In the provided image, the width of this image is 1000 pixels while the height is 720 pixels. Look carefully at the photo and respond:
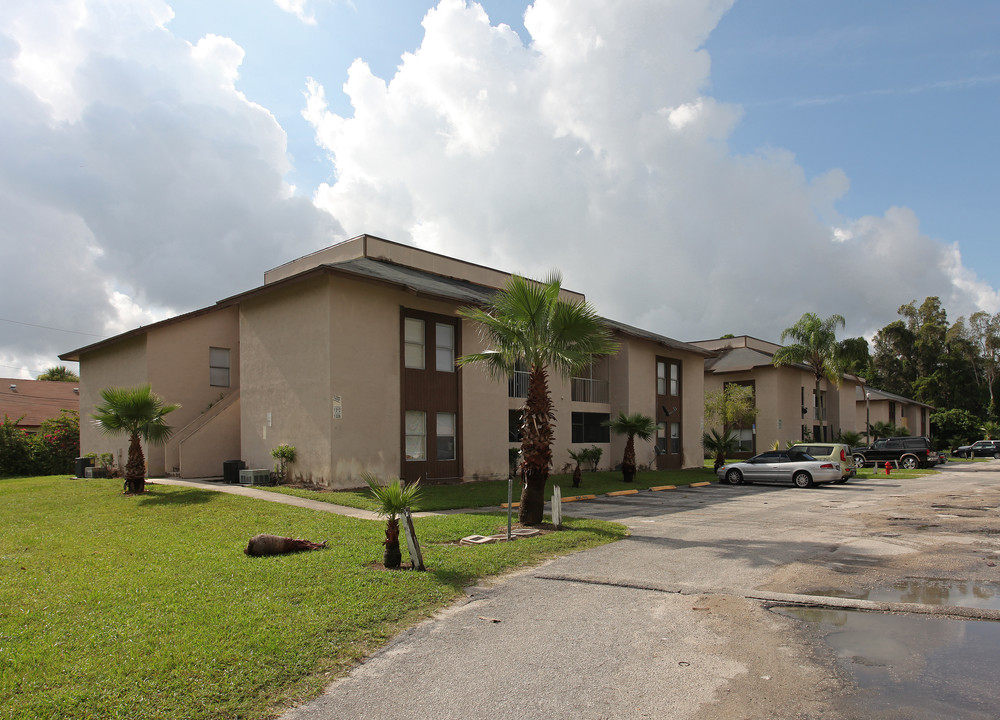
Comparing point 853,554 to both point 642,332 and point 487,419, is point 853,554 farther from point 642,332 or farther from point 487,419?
point 642,332

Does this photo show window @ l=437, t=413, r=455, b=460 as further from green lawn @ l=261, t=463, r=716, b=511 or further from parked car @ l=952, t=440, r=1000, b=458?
parked car @ l=952, t=440, r=1000, b=458

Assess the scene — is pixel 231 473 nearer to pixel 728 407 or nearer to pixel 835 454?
pixel 835 454

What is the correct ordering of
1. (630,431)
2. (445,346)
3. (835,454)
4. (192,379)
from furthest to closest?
1. (835,454)
2. (630,431)
3. (192,379)
4. (445,346)

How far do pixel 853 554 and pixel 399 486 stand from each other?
7.15 metres

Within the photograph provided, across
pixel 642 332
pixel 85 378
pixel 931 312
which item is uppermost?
pixel 931 312

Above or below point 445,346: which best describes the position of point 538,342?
below

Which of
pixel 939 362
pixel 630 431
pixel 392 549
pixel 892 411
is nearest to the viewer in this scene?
pixel 392 549

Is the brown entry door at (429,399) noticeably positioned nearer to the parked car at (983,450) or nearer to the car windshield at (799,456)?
the car windshield at (799,456)

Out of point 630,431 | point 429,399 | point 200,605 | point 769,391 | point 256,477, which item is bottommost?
point 200,605

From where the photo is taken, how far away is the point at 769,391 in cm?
4378

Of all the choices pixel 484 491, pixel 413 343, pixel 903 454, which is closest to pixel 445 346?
pixel 413 343

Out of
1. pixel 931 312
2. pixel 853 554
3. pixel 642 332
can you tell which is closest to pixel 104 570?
pixel 853 554

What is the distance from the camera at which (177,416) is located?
23344 millimetres

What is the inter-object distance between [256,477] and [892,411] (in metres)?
65.2
